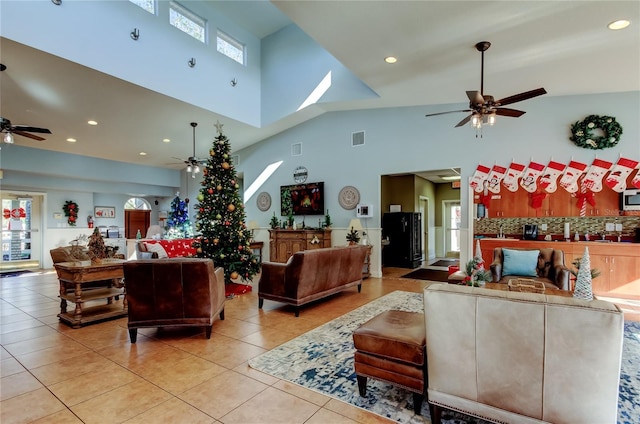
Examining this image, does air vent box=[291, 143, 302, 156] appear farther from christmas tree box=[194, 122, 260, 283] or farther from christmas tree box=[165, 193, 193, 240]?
christmas tree box=[165, 193, 193, 240]

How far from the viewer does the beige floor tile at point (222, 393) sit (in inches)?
89.7

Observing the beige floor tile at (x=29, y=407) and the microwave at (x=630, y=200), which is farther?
the microwave at (x=630, y=200)

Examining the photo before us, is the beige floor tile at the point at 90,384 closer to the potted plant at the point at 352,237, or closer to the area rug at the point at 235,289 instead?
the area rug at the point at 235,289

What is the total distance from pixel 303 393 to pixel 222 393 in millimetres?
615

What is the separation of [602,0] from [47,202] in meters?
12.7

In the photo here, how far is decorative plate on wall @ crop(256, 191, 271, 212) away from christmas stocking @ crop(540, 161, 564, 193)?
21.5 ft

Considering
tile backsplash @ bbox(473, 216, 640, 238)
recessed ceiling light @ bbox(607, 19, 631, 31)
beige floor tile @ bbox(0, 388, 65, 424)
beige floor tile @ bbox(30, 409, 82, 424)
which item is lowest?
beige floor tile @ bbox(0, 388, 65, 424)

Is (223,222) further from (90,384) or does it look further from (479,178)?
(479,178)

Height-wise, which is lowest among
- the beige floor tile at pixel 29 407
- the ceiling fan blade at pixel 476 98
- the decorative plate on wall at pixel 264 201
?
the beige floor tile at pixel 29 407

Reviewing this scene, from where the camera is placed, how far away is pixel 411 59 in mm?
4707

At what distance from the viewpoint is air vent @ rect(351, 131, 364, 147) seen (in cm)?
772

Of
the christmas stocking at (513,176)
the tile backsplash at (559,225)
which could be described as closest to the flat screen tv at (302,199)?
the tile backsplash at (559,225)

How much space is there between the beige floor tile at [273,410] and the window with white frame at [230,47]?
678cm

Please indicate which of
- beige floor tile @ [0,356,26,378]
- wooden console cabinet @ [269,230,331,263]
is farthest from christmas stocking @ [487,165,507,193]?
beige floor tile @ [0,356,26,378]
